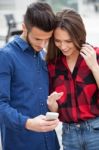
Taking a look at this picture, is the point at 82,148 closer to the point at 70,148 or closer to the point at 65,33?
the point at 70,148

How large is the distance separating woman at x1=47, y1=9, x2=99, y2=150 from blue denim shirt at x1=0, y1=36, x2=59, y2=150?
5 centimetres

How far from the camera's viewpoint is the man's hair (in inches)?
53.9

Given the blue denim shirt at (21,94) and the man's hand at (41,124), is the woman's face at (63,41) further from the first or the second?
the man's hand at (41,124)

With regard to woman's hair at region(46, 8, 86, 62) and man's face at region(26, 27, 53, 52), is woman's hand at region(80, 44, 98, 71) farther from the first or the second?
man's face at region(26, 27, 53, 52)

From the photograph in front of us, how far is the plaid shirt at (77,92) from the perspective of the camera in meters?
1.52

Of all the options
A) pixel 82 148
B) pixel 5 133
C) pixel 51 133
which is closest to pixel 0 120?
pixel 5 133

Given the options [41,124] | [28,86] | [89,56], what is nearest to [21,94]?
[28,86]

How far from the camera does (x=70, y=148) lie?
1.58 meters

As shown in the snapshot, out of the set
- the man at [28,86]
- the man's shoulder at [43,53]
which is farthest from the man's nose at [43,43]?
the man's shoulder at [43,53]

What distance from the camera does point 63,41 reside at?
1481 millimetres

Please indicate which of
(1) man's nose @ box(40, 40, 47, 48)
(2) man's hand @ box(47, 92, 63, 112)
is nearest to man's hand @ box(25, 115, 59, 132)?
(2) man's hand @ box(47, 92, 63, 112)

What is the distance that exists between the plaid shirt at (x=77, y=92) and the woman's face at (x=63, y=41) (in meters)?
0.08

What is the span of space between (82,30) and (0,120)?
0.47m

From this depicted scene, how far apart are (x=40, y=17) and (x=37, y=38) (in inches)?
3.2
